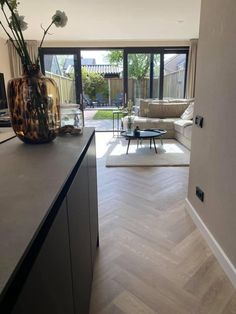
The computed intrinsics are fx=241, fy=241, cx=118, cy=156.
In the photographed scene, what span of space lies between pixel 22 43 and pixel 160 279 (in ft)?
5.41

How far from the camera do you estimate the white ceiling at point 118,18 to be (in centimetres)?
374

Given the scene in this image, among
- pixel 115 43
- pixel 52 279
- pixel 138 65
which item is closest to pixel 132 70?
pixel 138 65

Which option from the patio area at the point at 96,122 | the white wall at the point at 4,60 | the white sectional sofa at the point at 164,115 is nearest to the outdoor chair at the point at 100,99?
the patio area at the point at 96,122

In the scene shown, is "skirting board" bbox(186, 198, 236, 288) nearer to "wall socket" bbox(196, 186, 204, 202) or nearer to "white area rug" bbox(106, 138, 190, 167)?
"wall socket" bbox(196, 186, 204, 202)

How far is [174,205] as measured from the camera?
263cm

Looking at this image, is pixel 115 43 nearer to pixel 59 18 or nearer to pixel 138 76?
pixel 138 76

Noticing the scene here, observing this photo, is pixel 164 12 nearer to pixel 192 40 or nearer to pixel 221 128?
pixel 192 40

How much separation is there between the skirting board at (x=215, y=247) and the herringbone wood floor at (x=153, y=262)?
0.13ft

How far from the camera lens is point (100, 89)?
28.5ft

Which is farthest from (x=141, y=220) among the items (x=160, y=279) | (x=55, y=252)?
(x=55, y=252)

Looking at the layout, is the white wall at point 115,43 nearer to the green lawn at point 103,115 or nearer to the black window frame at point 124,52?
the black window frame at point 124,52

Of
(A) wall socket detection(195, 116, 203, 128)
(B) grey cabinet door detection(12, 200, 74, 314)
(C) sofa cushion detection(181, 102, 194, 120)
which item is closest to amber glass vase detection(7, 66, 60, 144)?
(B) grey cabinet door detection(12, 200, 74, 314)

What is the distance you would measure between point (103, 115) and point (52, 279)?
27.7ft

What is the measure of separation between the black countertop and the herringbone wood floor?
934 millimetres
